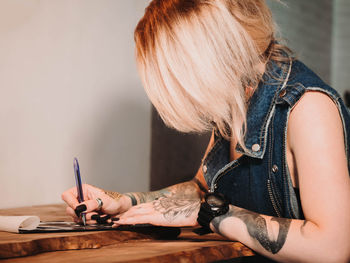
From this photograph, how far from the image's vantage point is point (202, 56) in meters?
1.29

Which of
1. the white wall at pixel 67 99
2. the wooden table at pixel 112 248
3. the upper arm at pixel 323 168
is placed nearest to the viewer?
the wooden table at pixel 112 248

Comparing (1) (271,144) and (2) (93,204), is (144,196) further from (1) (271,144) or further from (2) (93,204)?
(1) (271,144)

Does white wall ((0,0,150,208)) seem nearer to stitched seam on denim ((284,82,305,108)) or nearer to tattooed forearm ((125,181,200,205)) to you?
tattooed forearm ((125,181,200,205))

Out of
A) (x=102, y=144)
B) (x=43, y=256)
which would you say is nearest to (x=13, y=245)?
(x=43, y=256)

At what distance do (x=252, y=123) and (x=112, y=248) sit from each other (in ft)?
1.83

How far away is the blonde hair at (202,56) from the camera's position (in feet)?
4.24

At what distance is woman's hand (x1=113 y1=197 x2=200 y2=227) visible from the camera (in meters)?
1.25

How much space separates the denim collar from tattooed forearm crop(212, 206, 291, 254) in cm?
21

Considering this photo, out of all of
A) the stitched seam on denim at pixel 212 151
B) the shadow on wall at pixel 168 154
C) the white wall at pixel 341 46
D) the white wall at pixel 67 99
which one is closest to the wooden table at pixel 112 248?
the stitched seam on denim at pixel 212 151

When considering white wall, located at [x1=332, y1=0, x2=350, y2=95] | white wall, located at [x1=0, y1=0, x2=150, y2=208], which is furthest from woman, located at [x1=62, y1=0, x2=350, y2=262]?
white wall, located at [x1=332, y1=0, x2=350, y2=95]

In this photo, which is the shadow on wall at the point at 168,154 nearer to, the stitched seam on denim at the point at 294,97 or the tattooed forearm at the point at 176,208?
the tattooed forearm at the point at 176,208

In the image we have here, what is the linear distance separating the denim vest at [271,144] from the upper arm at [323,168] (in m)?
0.08

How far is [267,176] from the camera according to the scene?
4.37ft

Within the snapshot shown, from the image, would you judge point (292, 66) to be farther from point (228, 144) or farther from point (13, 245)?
point (13, 245)
